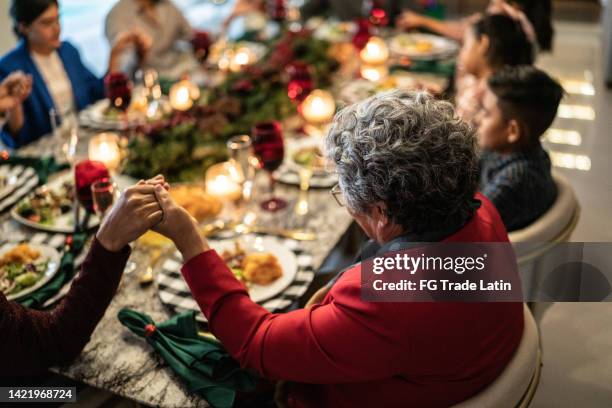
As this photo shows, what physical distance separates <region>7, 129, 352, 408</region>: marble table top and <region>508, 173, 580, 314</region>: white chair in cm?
48

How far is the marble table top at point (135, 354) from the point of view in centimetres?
119

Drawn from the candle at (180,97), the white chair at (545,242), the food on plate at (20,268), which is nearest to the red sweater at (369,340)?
the white chair at (545,242)

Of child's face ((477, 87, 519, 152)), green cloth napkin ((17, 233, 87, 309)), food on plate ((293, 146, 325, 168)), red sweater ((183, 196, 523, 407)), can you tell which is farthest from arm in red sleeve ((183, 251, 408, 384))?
child's face ((477, 87, 519, 152))

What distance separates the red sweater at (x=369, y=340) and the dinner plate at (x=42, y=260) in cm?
41

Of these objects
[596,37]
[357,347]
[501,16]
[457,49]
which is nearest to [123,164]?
[357,347]

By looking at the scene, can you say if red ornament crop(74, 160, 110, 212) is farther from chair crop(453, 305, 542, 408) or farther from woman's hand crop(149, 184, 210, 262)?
chair crop(453, 305, 542, 408)

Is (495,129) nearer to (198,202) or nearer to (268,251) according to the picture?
(268,251)

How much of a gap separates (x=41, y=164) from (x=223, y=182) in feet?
2.24

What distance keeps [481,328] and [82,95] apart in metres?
2.28

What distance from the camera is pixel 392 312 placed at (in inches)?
41.8

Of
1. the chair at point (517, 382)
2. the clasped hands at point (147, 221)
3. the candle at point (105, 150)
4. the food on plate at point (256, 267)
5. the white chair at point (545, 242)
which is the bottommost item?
the white chair at point (545, 242)

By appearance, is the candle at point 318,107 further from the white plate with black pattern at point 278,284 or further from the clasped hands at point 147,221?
the clasped hands at point 147,221

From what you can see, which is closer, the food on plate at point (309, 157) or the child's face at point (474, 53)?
the food on plate at point (309, 157)

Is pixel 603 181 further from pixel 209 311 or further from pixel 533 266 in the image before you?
pixel 209 311
